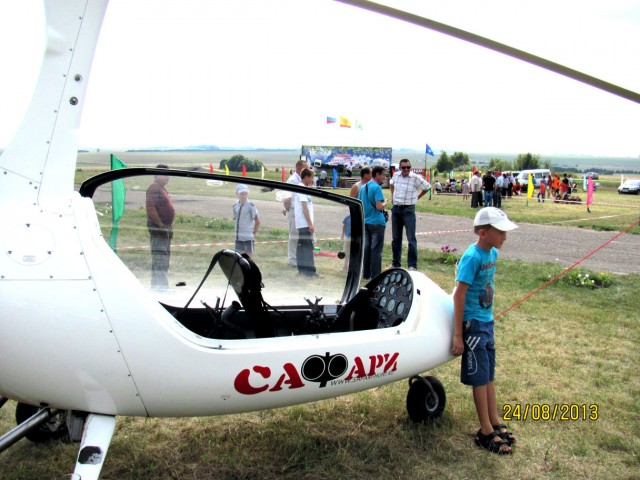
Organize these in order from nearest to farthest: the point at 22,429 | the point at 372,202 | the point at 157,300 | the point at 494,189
→ the point at 22,429 < the point at 157,300 < the point at 372,202 < the point at 494,189

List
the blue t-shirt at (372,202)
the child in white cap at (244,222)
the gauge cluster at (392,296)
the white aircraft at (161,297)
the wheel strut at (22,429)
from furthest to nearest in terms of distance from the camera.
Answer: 1. the blue t-shirt at (372,202)
2. the gauge cluster at (392,296)
3. the child in white cap at (244,222)
4. the wheel strut at (22,429)
5. the white aircraft at (161,297)

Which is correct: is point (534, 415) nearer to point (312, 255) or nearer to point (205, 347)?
point (312, 255)

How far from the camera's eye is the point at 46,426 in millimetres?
3424

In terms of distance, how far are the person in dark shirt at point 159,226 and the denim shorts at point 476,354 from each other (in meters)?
1.89

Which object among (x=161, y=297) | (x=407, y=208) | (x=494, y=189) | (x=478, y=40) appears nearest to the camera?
(x=478, y=40)

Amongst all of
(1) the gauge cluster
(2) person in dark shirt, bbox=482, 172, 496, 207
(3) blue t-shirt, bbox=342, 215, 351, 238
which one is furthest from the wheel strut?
(2) person in dark shirt, bbox=482, 172, 496, 207

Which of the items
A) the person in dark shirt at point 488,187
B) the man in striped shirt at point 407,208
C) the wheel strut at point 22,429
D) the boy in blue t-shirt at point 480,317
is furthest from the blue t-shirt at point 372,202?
the person in dark shirt at point 488,187

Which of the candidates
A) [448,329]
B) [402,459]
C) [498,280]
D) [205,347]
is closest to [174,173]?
[205,347]

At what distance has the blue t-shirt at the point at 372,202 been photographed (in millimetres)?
7789

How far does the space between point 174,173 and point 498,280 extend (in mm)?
5966

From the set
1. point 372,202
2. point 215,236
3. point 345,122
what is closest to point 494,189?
point 345,122

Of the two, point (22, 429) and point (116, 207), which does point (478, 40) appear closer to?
point (116, 207)
